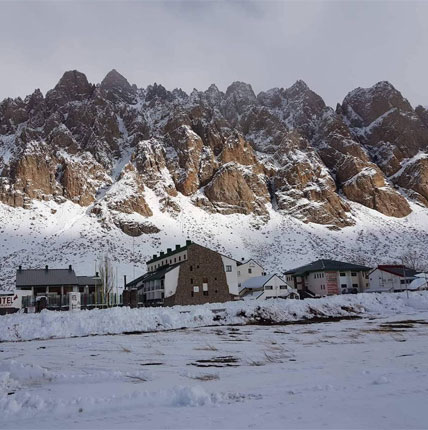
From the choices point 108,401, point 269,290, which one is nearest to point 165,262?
point 269,290

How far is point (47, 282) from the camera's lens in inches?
2473

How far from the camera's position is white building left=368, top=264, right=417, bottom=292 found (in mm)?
74637

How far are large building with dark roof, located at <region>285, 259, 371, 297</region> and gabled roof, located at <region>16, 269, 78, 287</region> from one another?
41991mm

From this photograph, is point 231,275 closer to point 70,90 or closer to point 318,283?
point 318,283

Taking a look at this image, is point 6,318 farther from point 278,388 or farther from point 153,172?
point 153,172

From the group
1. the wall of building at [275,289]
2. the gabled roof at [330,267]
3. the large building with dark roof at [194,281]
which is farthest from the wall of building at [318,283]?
the large building with dark roof at [194,281]

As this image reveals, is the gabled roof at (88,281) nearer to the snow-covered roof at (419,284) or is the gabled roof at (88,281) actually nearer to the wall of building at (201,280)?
the wall of building at (201,280)

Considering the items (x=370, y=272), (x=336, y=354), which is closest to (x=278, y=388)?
(x=336, y=354)

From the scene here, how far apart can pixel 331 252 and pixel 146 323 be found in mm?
89290

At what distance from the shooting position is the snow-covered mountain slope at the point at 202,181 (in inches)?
4193

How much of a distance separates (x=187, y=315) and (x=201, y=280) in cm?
2548

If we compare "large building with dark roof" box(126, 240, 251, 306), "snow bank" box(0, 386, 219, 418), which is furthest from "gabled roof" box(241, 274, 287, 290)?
"snow bank" box(0, 386, 219, 418)

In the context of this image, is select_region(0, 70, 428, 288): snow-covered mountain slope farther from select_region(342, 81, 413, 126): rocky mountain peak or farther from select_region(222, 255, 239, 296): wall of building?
select_region(222, 255, 239, 296): wall of building

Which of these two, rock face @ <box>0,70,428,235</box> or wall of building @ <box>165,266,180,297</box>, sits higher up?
rock face @ <box>0,70,428,235</box>
